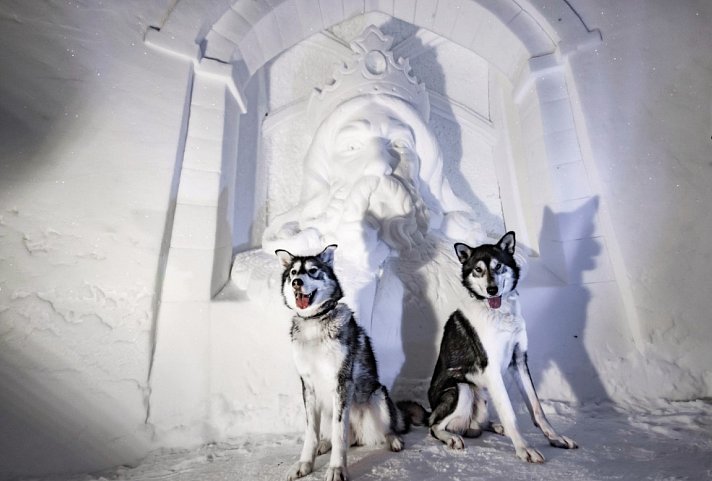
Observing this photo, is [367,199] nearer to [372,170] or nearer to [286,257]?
[372,170]

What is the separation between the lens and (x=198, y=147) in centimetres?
222

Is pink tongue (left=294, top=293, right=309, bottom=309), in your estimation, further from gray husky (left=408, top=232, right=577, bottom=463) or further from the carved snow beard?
the carved snow beard

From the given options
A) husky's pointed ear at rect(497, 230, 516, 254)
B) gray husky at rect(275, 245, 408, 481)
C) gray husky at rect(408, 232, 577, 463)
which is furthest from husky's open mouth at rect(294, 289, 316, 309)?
husky's pointed ear at rect(497, 230, 516, 254)

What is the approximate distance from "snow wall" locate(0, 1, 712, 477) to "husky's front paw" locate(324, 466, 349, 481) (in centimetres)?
72

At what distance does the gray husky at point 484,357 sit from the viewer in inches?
56.6

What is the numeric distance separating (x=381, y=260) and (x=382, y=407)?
2.53ft

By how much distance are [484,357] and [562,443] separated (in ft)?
1.32

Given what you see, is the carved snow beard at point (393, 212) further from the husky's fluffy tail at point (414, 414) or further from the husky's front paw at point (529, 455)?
the husky's front paw at point (529, 455)

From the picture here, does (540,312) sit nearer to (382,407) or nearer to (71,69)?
(382,407)

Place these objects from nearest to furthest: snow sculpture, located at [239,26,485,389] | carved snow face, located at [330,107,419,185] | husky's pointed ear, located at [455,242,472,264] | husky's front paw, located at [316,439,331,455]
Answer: husky's front paw, located at [316,439,331,455] → husky's pointed ear, located at [455,242,472,264] → snow sculpture, located at [239,26,485,389] → carved snow face, located at [330,107,419,185]

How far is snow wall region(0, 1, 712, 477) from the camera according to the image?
5.55 ft

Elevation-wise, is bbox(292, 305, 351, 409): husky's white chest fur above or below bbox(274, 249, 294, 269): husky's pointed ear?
below

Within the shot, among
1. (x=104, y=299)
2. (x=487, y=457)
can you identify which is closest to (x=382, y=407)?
(x=487, y=457)

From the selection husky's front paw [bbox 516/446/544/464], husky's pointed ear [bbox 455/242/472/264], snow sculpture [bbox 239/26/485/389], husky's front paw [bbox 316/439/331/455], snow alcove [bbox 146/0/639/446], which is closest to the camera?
husky's front paw [bbox 516/446/544/464]
